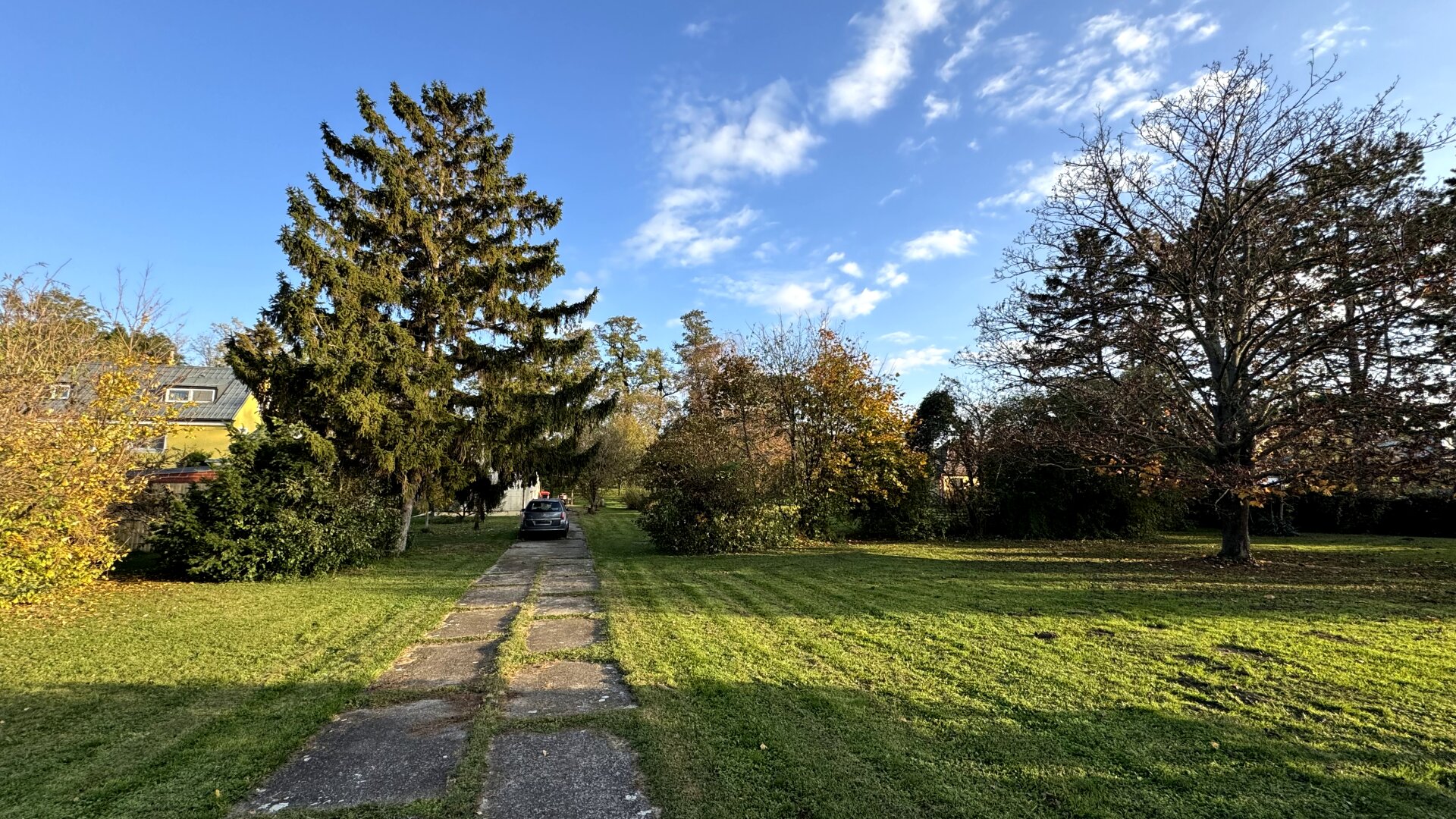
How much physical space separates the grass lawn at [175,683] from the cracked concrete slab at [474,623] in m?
0.21

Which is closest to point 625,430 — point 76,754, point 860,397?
point 860,397

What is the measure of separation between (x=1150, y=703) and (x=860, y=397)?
1338 centimetres

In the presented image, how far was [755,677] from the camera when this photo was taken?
4.98 metres

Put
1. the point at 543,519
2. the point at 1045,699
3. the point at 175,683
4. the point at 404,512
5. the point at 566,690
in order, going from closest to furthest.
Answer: the point at 1045,699
the point at 566,690
the point at 175,683
the point at 404,512
the point at 543,519

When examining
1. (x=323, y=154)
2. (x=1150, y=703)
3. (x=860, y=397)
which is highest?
(x=323, y=154)

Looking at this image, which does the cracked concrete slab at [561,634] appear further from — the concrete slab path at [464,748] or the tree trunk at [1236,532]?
the tree trunk at [1236,532]

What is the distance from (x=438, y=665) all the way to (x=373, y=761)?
6.81ft

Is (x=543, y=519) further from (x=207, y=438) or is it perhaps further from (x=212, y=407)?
(x=212, y=407)

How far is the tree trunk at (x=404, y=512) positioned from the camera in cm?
1405

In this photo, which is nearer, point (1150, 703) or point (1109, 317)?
point (1150, 703)

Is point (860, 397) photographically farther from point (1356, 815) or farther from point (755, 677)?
point (1356, 815)

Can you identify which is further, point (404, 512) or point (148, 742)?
point (404, 512)

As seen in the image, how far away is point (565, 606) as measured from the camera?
827cm

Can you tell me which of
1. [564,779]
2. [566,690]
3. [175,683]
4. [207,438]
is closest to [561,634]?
[566,690]
